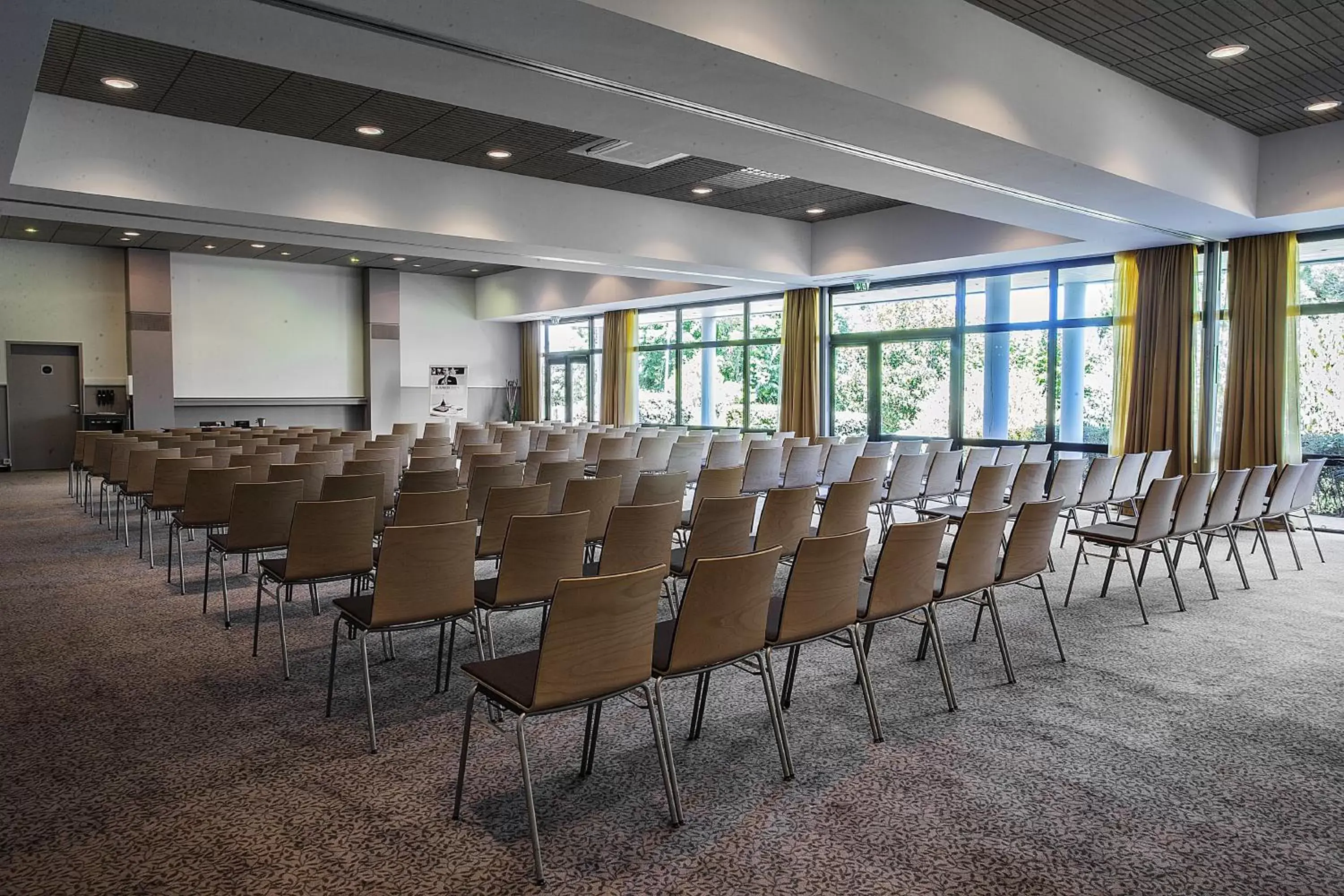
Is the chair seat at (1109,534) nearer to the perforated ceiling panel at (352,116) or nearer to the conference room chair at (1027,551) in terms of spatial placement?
the conference room chair at (1027,551)

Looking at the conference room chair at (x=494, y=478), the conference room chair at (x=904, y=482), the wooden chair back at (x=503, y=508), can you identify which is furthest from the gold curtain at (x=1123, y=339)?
the wooden chair back at (x=503, y=508)

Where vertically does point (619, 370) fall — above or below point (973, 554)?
above

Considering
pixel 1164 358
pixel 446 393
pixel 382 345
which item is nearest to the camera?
pixel 1164 358

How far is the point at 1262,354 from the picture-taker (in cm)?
855

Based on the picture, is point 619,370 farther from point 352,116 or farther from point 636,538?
point 636,538

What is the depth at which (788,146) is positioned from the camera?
6.02 m

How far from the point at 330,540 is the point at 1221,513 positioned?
6153 mm

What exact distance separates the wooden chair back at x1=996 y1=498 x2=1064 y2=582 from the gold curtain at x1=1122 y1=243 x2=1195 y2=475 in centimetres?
585

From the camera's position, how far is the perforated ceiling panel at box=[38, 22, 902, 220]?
634 centimetres

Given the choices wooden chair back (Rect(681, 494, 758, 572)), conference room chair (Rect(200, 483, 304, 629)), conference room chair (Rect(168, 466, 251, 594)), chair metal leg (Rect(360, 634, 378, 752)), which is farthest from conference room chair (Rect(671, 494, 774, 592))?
conference room chair (Rect(168, 466, 251, 594))

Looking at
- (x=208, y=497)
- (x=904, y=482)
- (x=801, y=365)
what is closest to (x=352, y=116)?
(x=208, y=497)

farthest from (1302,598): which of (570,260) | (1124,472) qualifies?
(570,260)

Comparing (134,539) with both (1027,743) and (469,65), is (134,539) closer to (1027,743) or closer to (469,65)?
(469,65)

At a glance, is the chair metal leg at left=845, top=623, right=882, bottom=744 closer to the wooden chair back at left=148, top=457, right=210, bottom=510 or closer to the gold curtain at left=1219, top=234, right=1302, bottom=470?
the wooden chair back at left=148, top=457, right=210, bottom=510
